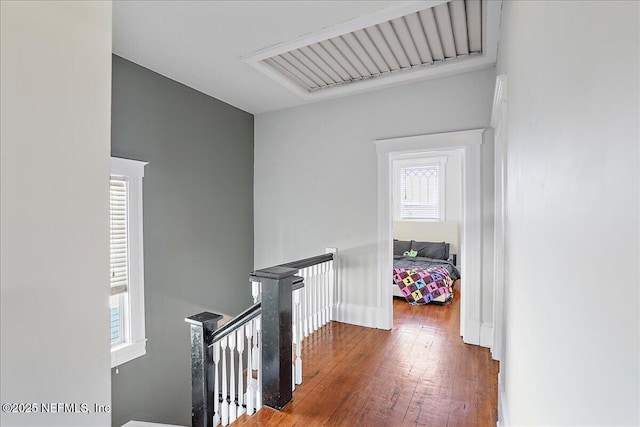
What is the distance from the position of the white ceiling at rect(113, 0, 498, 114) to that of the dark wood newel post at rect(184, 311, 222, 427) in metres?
2.12

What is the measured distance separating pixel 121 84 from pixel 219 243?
75.9 inches

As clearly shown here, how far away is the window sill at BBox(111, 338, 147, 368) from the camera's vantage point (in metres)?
2.83

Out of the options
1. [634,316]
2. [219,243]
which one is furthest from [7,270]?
[219,243]

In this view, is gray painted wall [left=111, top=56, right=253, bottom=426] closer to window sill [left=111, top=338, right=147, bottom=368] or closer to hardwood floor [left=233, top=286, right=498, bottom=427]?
window sill [left=111, top=338, right=147, bottom=368]

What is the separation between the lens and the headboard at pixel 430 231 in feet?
21.2

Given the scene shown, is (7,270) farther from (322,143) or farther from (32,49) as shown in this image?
(322,143)

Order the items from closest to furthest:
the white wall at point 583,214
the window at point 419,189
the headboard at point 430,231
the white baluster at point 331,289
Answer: the white wall at point 583,214 → the white baluster at point 331,289 → the headboard at point 430,231 → the window at point 419,189

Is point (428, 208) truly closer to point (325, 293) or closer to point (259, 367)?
point (325, 293)

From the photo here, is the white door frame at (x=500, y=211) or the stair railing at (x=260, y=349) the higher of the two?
the white door frame at (x=500, y=211)

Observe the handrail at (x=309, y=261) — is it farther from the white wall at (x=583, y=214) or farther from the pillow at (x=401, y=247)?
the pillow at (x=401, y=247)

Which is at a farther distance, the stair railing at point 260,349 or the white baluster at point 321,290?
the white baluster at point 321,290

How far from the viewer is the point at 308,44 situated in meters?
2.69

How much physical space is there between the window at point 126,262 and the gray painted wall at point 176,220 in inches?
3.3

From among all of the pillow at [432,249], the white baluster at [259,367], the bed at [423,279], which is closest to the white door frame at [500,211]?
the white baluster at [259,367]
